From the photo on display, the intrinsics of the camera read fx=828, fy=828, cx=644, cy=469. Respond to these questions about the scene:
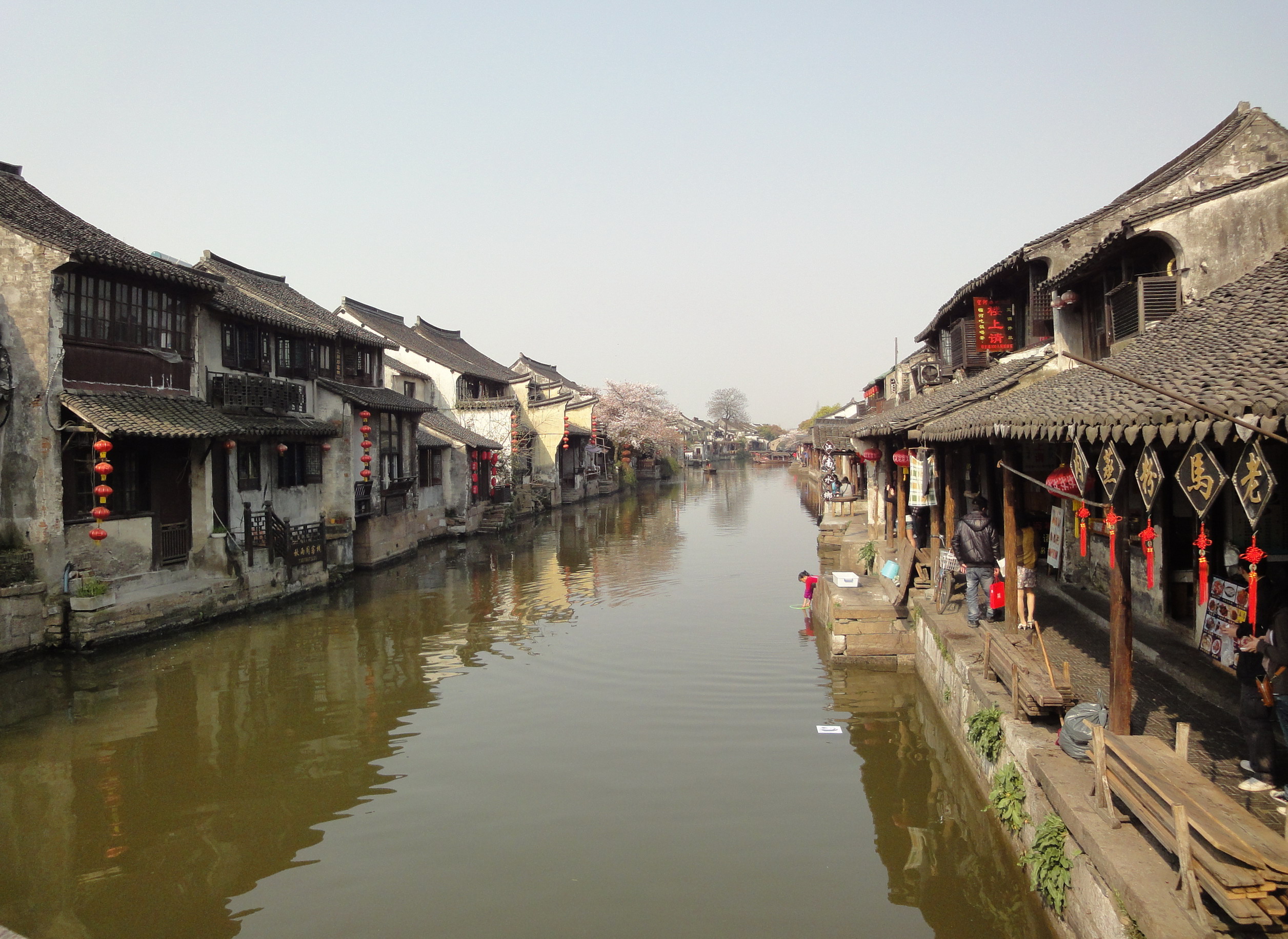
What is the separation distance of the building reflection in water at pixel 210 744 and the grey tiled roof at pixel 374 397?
18.0 ft

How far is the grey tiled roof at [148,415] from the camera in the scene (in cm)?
1417

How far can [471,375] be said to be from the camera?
3906 centimetres

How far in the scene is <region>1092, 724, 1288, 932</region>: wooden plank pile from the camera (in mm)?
4207

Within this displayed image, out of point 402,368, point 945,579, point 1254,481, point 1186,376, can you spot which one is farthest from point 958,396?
point 402,368

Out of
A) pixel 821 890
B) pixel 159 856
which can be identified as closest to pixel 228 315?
pixel 159 856

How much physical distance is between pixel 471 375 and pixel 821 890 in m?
34.3

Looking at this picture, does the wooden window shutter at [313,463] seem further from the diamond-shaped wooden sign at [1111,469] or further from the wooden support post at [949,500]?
the diamond-shaped wooden sign at [1111,469]

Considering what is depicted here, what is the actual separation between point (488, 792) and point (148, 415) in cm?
1078

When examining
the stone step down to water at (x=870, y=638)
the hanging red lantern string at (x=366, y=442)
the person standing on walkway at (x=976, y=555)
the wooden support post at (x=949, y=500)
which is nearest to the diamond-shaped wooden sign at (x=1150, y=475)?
the person standing on walkway at (x=976, y=555)

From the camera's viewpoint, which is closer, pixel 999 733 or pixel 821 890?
pixel 821 890

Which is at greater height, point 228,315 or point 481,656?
point 228,315

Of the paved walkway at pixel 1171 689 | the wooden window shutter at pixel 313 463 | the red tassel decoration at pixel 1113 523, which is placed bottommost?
the paved walkway at pixel 1171 689

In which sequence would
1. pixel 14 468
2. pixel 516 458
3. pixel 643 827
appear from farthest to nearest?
pixel 516 458, pixel 14 468, pixel 643 827

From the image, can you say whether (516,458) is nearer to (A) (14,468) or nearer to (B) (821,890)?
(A) (14,468)
